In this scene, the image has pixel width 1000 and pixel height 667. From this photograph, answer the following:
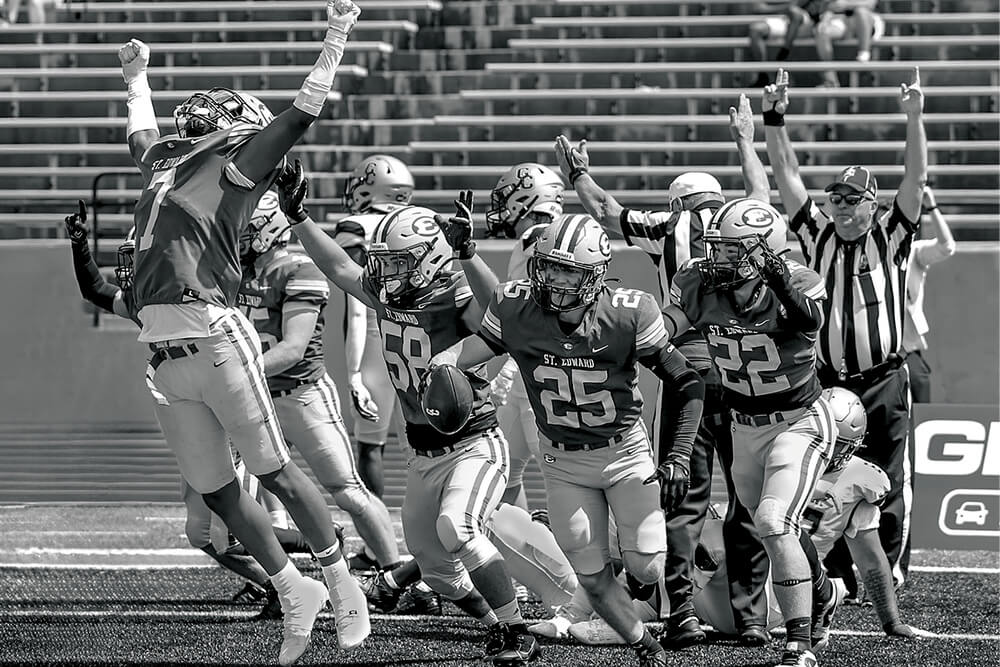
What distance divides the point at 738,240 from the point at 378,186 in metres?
2.47

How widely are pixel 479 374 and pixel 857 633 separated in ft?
6.28

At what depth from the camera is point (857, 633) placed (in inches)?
235

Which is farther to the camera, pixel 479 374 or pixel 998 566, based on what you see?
pixel 998 566

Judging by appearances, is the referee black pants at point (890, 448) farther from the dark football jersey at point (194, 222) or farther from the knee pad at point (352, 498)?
the dark football jersey at point (194, 222)

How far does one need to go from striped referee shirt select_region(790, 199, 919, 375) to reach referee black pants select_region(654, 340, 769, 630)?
0.82 metres

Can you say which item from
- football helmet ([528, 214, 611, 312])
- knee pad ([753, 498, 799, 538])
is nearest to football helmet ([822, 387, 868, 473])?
knee pad ([753, 498, 799, 538])

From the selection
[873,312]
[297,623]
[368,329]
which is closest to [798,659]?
[297,623]

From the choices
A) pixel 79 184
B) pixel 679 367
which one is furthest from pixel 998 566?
pixel 79 184

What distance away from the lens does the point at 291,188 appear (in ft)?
17.2

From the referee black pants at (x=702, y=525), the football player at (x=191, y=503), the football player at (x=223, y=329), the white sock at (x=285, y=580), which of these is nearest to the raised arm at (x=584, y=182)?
the referee black pants at (x=702, y=525)

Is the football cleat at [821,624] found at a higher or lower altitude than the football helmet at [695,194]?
lower

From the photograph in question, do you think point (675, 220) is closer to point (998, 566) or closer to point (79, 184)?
point (998, 566)

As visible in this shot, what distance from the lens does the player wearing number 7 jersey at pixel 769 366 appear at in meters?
5.17

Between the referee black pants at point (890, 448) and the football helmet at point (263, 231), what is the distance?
260 centimetres
